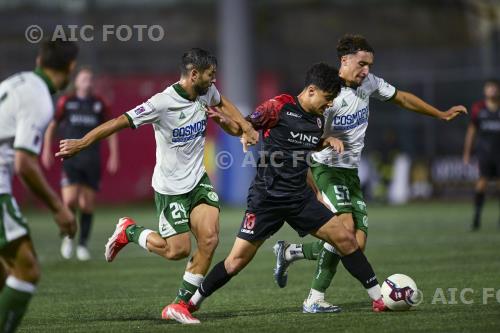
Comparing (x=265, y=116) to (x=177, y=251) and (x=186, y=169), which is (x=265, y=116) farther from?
(x=177, y=251)

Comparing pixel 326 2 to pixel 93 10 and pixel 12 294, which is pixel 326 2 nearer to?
pixel 93 10

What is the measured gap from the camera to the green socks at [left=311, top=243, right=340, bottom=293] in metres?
8.63

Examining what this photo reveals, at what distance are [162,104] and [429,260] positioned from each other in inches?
214

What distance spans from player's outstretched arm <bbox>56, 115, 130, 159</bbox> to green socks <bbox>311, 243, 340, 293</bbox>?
220 cm

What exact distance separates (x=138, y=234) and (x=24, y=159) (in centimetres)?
278

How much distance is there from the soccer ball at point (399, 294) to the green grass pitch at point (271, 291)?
0.30 ft

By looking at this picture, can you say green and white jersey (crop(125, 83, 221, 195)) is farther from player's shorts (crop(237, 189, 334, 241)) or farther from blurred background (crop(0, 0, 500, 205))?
blurred background (crop(0, 0, 500, 205))

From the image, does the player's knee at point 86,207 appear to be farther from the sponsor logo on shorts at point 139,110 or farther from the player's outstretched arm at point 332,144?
the player's outstretched arm at point 332,144

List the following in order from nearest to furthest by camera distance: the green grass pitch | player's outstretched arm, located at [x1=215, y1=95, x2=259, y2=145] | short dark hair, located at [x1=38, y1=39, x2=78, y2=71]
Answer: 1. short dark hair, located at [x1=38, y1=39, x2=78, y2=71]
2. the green grass pitch
3. player's outstretched arm, located at [x1=215, y1=95, x2=259, y2=145]

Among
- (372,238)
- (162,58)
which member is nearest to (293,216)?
(372,238)

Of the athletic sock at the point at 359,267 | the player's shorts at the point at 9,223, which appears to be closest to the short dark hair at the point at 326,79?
the athletic sock at the point at 359,267

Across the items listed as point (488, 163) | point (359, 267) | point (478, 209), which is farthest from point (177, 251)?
point (488, 163)

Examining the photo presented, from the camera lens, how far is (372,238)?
16.1m
